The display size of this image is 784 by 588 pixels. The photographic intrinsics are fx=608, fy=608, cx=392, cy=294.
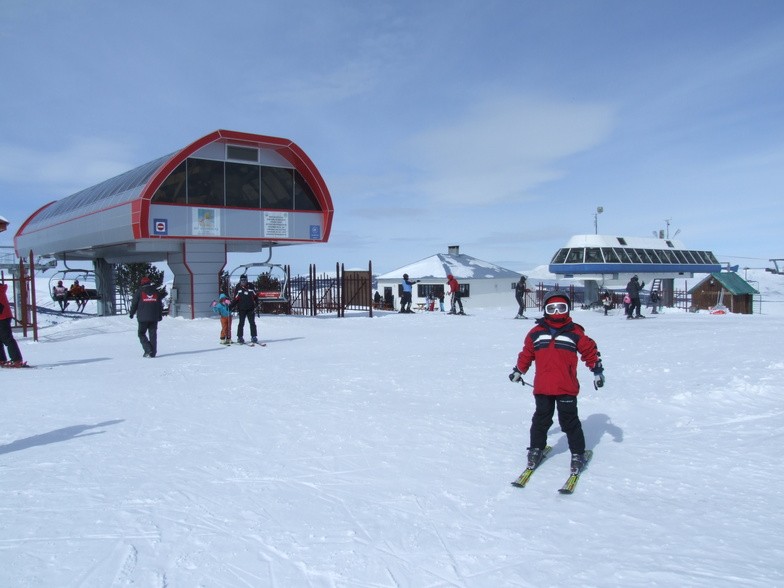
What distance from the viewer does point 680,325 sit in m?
15.5

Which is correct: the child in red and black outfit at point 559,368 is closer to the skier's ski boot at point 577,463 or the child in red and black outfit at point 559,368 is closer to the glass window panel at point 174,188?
the skier's ski boot at point 577,463

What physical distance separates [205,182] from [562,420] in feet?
55.0

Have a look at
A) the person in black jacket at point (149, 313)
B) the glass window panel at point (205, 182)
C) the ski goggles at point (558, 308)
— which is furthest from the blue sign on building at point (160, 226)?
the ski goggles at point (558, 308)

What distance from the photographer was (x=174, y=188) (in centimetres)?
1888

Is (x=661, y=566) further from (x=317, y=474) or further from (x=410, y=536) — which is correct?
(x=317, y=474)

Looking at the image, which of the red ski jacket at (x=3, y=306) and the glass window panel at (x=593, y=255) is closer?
the red ski jacket at (x=3, y=306)

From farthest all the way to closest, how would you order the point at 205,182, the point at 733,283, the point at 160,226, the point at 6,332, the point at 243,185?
the point at 733,283 < the point at 243,185 < the point at 205,182 < the point at 160,226 < the point at 6,332

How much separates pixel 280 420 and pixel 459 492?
2721mm

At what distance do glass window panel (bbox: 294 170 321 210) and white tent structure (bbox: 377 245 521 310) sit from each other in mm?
17766

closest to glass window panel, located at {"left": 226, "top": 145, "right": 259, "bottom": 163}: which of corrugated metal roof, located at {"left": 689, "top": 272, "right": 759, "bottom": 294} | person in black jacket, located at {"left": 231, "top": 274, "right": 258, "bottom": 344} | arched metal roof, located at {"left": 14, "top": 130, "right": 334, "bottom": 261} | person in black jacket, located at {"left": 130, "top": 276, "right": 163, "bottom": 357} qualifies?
arched metal roof, located at {"left": 14, "top": 130, "right": 334, "bottom": 261}

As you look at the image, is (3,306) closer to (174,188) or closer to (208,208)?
(174,188)

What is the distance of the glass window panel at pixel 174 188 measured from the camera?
18.6 meters

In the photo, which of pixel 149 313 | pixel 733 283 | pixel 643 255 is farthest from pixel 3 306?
pixel 733 283

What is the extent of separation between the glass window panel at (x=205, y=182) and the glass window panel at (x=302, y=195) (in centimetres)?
264
